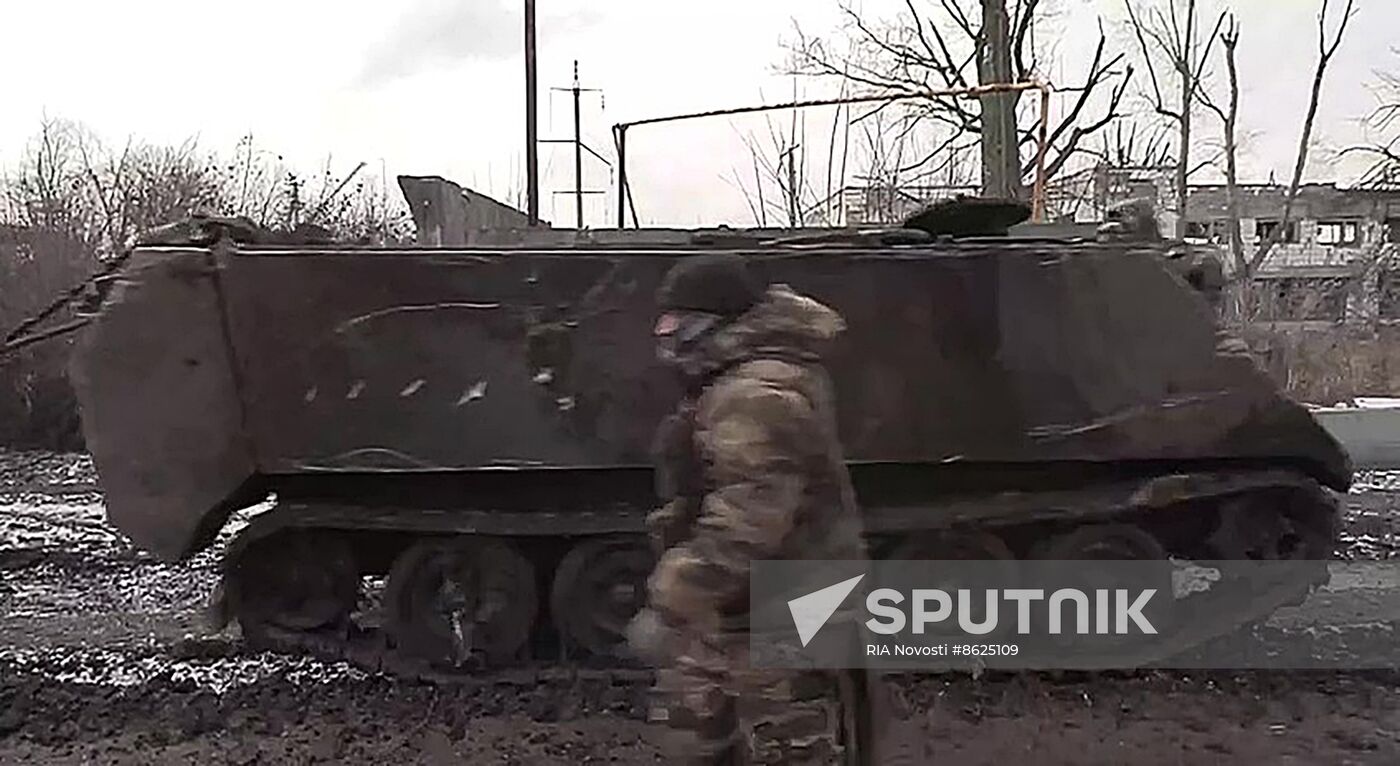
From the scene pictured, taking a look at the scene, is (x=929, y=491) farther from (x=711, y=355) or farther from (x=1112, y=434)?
(x=711, y=355)

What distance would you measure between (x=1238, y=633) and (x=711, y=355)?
16.2 ft

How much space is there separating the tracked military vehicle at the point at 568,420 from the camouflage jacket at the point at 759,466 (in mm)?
3270

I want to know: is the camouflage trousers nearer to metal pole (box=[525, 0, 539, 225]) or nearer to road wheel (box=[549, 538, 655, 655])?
road wheel (box=[549, 538, 655, 655])

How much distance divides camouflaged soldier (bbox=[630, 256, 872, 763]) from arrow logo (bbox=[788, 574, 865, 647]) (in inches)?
3.4

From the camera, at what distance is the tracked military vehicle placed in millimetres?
7082

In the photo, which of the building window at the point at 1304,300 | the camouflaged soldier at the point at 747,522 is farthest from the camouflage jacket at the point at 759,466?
the building window at the point at 1304,300

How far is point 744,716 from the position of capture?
3750 millimetres

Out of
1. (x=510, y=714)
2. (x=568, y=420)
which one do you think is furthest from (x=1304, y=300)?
(x=510, y=714)

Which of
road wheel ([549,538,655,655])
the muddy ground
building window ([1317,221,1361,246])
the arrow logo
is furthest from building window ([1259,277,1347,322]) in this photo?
the arrow logo

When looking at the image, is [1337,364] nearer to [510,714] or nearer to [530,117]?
[530,117]

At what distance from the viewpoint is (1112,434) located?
24.0ft

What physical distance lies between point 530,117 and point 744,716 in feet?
48.4

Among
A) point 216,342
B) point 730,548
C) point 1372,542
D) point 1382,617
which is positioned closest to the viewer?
point 730,548

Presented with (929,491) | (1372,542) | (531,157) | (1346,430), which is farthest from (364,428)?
(1346,430)
